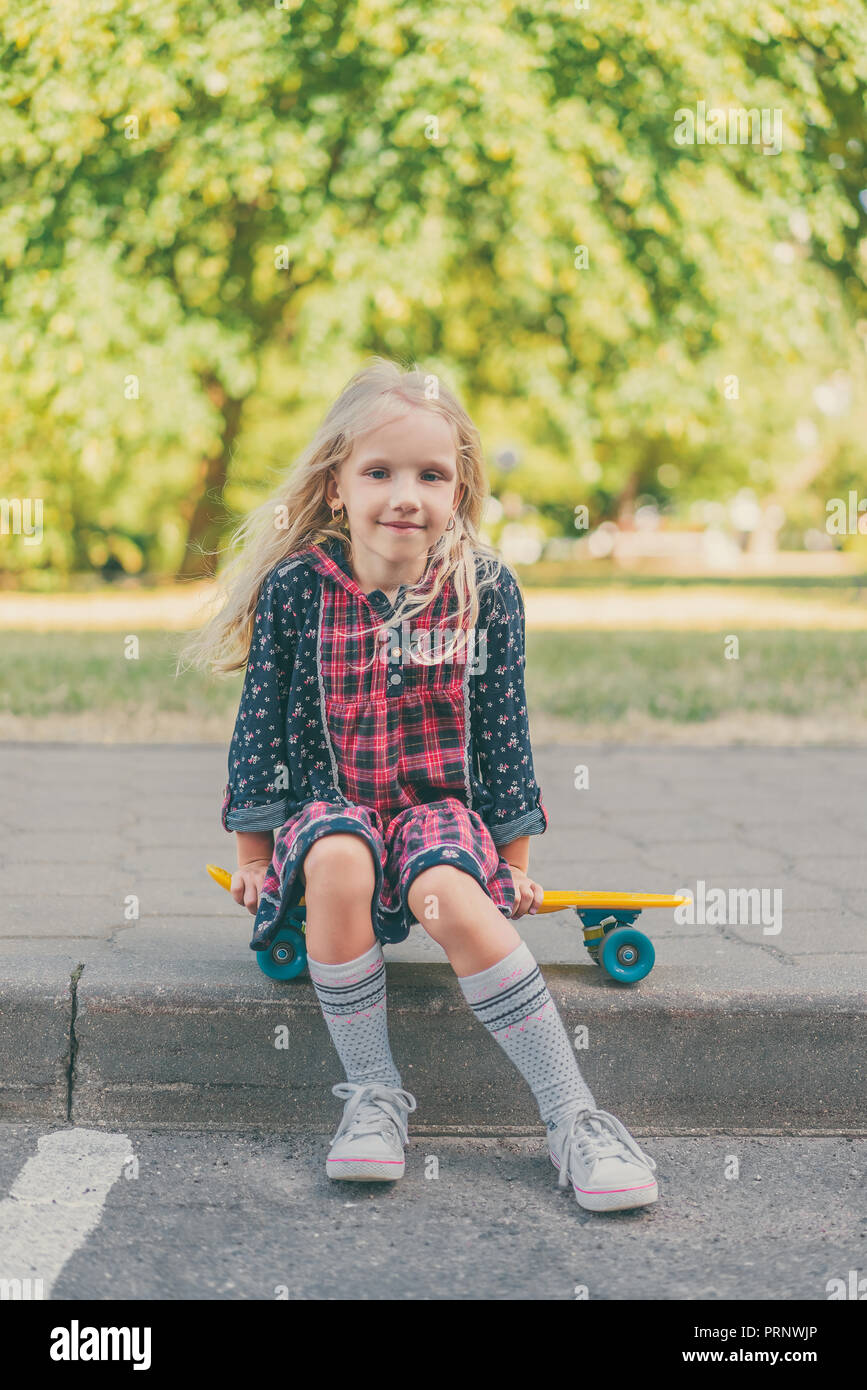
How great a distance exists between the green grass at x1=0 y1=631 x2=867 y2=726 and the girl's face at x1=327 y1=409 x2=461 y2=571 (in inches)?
108

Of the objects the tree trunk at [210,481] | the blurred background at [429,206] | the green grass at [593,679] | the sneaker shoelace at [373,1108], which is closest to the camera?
the sneaker shoelace at [373,1108]

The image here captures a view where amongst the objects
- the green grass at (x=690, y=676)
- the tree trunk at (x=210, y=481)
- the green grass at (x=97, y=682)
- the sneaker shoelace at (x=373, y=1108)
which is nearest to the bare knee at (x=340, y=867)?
the sneaker shoelace at (x=373, y=1108)

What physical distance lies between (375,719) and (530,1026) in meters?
0.59

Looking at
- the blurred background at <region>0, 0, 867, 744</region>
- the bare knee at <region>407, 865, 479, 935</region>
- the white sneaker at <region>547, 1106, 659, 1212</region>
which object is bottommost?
the white sneaker at <region>547, 1106, 659, 1212</region>

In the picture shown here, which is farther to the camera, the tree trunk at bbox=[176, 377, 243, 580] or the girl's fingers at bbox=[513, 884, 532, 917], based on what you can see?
the tree trunk at bbox=[176, 377, 243, 580]

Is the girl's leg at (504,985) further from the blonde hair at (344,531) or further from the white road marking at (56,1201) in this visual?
the white road marking at (56,1201)

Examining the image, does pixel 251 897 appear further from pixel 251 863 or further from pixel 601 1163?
pixel 601 1163

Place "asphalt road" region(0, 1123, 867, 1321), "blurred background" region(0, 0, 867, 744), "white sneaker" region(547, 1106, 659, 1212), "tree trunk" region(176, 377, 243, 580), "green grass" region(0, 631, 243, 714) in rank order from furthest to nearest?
"tree trunk" region(176, 377, 243, 580) → "blurred background" region(0, 0, 867, 744) → "green grass" region(0, 631, 243, 714) → "white sneaker" region(547, 1106, 659, 1212) → "asphalt road" region(0, 1123, 867, 1321)

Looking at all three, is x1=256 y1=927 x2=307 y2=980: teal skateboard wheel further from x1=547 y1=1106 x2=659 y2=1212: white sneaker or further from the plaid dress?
x1=547 y1=1106 x2=659 y2=1212: white sneaker

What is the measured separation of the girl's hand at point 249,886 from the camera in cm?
257

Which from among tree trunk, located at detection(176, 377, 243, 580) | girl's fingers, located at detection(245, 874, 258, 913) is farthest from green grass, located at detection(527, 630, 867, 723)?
tree trunk, located at detection(176, 377, 243, 580)

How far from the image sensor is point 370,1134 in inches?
90.5

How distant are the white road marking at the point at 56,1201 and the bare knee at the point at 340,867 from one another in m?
0.53

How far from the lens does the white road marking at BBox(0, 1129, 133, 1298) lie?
6.56 feet
